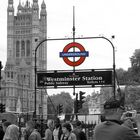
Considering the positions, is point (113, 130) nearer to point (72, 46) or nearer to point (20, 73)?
point (72, 46)

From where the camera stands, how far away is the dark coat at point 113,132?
3368 mm

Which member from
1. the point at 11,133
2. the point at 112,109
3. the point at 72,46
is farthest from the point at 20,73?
the point at 112,109

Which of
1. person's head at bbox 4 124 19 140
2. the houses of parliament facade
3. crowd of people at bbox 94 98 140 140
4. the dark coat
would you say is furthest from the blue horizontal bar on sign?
the houses of parliament facade

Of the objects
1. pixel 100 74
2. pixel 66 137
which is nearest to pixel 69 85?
pixel 100 74

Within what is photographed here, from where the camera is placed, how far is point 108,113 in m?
3.99

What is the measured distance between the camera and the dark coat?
3368mm

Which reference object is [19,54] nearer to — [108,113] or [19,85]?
[19,85]

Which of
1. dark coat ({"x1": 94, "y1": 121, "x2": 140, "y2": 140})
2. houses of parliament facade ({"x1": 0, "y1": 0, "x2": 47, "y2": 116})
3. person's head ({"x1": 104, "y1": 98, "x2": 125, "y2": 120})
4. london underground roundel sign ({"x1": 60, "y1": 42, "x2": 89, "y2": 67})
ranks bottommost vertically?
dark coat ({"x1": 94, "y1": 121, "x2": 140, "y2": 140})

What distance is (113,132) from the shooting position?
3.41 m

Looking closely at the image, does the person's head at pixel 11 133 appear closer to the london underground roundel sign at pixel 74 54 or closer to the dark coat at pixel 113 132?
the london underground roundel sign at pixel 74 54

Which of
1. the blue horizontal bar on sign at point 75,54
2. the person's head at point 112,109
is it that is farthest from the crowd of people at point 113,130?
the blue horizontal bar on sign at point 75,54

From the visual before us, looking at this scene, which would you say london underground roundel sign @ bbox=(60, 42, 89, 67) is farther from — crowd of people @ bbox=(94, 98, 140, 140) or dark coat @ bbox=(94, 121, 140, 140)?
dark coat @ bbox=(94, 121, 140, 140)

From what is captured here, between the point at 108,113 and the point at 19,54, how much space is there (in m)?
194

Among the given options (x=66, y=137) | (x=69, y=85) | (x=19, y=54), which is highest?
(x=19, y=54)
